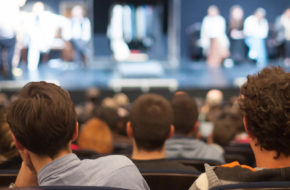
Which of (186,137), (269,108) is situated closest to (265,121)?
(269,108)

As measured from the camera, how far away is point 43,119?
1.40 meters

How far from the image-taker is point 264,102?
1465 mm

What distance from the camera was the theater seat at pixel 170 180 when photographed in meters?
1.68

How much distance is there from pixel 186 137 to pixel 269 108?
58.4 inches

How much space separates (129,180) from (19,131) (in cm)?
36

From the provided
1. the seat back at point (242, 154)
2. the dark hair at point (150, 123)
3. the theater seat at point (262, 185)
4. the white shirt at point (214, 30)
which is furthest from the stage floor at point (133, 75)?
the theater seat at point (262, 185)

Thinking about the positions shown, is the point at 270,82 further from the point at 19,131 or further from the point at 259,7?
the point at 259,7

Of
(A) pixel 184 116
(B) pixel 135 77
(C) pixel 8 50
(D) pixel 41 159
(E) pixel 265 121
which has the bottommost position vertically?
(B) pixel 135 77

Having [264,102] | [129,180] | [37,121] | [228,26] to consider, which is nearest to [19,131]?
[37,121]

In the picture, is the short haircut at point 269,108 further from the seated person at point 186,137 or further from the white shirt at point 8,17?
the white shirt at point 8,17

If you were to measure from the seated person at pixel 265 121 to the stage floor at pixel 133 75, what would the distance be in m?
8.03

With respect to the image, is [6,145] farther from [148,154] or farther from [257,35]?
[257,35]

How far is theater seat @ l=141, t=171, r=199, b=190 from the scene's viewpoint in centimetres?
168

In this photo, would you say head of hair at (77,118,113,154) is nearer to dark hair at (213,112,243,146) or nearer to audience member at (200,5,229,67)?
dark hair at (213,112,243,146)
